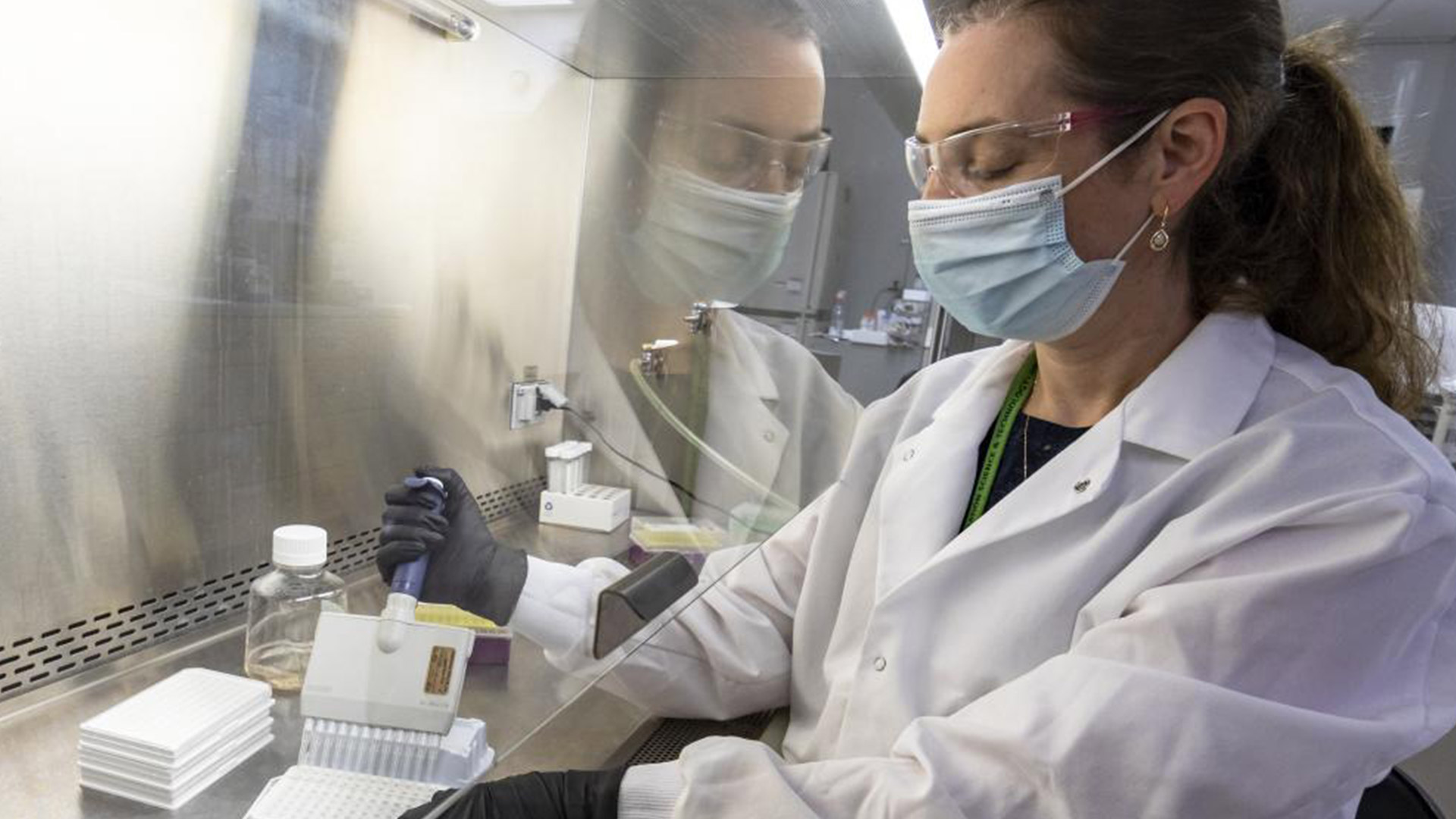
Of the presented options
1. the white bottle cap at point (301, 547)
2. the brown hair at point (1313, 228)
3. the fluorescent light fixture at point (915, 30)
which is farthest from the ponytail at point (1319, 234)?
the white bottle cap at point (301, 547)

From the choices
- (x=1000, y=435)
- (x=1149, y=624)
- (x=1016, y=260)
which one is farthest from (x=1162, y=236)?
(x=1149, y=624)

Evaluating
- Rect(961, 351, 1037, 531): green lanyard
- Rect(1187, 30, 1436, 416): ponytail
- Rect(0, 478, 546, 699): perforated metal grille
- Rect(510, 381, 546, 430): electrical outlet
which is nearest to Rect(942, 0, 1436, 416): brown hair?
Rect(1187, 30, 1436, 416): ponytail

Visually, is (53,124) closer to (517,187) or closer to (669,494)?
(517,187)

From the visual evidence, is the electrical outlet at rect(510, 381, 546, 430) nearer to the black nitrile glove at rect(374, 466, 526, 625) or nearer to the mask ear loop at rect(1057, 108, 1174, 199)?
the black nitrile glove at rect(374, 466, 526, 625)

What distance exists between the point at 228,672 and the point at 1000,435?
3.12ft

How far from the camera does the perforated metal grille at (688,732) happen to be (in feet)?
3.98

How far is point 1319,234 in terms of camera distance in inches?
45.0

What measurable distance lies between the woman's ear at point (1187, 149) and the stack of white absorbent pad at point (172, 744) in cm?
106

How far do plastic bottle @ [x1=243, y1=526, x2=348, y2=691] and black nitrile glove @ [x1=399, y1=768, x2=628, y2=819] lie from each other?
7.8 inches

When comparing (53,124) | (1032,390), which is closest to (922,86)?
(1032,390)

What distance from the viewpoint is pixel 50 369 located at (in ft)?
2.64

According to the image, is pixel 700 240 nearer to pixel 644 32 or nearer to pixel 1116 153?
pixel 644 32

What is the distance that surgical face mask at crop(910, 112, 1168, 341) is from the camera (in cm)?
105

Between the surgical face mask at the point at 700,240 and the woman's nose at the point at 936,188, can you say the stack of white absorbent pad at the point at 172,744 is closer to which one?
the surgical face mask at the point at 700,240
